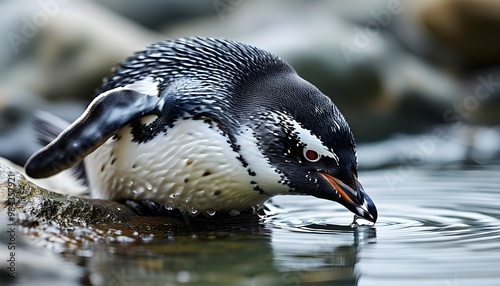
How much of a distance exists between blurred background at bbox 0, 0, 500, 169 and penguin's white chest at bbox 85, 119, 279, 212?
2649 millimetres

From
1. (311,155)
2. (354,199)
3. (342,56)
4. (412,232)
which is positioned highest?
(342,56)

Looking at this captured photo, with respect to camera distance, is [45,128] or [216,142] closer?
[216,142]

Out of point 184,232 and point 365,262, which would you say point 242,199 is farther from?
point 365,262

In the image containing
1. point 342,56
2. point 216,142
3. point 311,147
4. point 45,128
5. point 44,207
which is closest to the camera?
point 44,207

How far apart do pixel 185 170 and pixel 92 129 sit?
516 millimetres

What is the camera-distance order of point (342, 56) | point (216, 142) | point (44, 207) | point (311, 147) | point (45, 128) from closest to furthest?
point (44, 207)
point (311, 147)
point (216, 142)
point (45, 128)
point (342, 56)

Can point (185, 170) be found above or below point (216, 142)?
below

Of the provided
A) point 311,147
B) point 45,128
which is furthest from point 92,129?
point 45,128

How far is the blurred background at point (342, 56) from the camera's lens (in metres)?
9.16

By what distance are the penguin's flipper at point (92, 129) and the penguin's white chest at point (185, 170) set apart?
0.18 meters

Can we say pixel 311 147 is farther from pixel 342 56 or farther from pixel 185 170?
pixel 342 56

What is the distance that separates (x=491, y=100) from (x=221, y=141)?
7993 millimetres

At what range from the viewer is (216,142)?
4.48 meters

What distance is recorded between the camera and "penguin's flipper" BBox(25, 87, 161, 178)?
14.4ft
